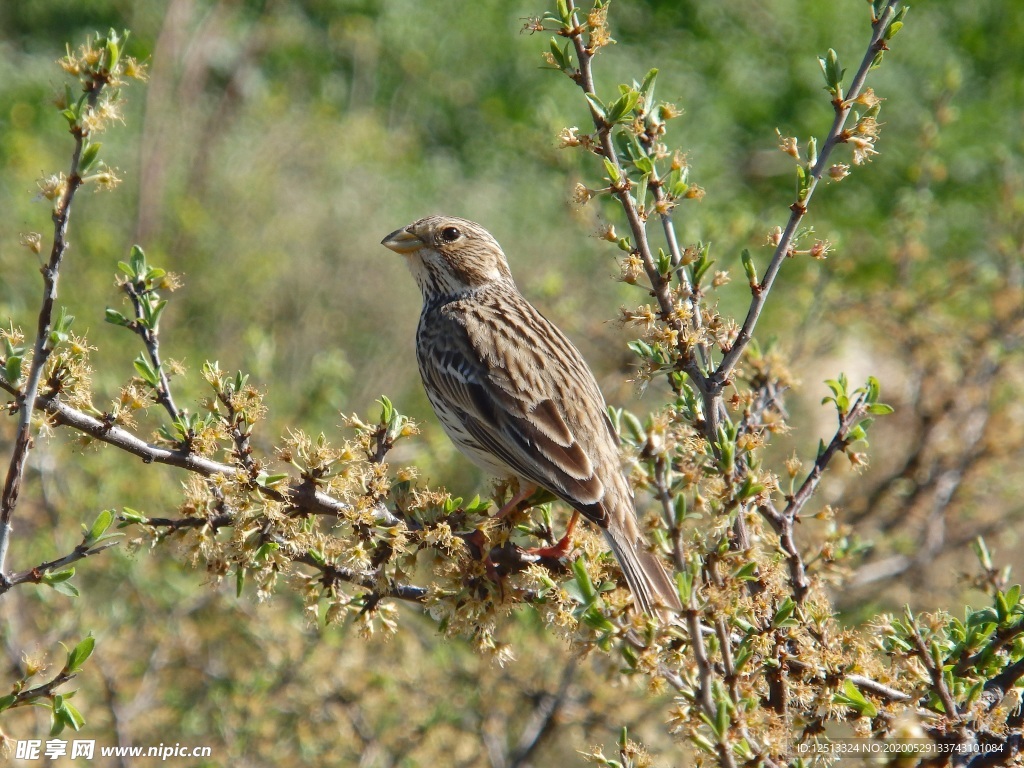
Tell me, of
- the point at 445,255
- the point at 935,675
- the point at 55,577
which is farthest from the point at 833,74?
the point at 445,255

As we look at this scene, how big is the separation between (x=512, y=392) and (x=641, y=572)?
4.16 feet

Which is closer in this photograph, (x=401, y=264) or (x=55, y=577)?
(x=55, y=577)

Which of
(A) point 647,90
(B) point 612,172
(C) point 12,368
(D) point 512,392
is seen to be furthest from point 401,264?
(C) point 12,368

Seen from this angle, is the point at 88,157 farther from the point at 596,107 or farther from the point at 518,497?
the point at 518,497

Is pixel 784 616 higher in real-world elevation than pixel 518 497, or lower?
lower

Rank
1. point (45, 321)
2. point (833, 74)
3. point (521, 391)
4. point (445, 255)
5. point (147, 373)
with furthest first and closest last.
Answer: point (445, 255)
point (521, 391)
point (147, 373)
point (833, 74)
point (45, 321)

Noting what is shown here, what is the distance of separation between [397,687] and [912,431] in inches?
156

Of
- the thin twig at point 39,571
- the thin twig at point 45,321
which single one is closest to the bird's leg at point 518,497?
the thin twig at point 39,571

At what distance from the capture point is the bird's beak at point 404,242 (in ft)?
17.7

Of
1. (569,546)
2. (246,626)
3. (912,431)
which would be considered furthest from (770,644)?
(912,431)

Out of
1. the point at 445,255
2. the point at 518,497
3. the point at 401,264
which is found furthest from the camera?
the point at 401,264

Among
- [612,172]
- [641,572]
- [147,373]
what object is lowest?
[641,572]

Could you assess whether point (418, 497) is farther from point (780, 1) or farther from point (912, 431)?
point (780, 1)

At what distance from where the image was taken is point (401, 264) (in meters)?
9.38
